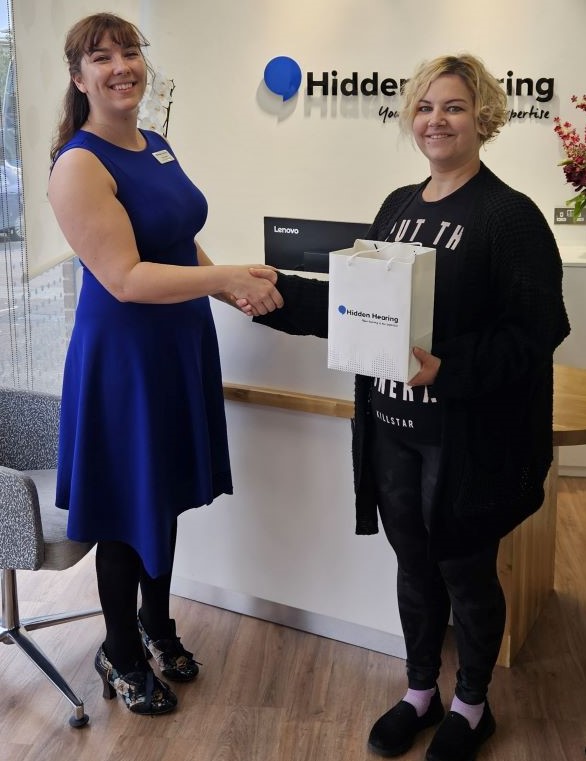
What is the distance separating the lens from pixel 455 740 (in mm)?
2213

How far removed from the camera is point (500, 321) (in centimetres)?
187

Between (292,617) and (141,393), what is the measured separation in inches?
40.6

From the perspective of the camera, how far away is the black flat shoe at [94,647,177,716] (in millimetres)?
2441

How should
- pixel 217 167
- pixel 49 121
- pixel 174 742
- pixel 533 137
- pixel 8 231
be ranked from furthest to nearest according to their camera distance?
pixel 217 167 → pixel 533 137 → pixel 49 121 → pixel 8 231 → pixel 174 742

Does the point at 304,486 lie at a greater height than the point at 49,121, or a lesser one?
lesser

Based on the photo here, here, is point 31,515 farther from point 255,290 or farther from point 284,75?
point 284,75

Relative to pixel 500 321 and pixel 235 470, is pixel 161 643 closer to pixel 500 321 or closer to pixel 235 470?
pixel 235 470

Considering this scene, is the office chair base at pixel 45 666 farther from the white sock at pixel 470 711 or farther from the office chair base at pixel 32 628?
the white sock at pixel 470 711

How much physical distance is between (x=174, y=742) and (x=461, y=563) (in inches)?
35.1

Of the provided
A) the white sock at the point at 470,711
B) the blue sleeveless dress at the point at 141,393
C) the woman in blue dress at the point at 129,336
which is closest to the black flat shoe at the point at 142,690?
the woman in blue dress at the point at 129,336

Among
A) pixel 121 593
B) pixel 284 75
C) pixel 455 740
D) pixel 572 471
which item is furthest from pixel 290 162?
pixel 455 740

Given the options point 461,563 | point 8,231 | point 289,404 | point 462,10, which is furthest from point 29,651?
point 462,10

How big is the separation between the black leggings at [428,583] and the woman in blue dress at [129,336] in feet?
1.59

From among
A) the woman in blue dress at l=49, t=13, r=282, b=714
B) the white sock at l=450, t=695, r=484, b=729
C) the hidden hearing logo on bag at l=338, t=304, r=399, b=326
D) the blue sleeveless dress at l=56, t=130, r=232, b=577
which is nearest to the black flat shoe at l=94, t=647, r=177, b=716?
the woman in blue dress at l=49, t=13, r=282, b=714
